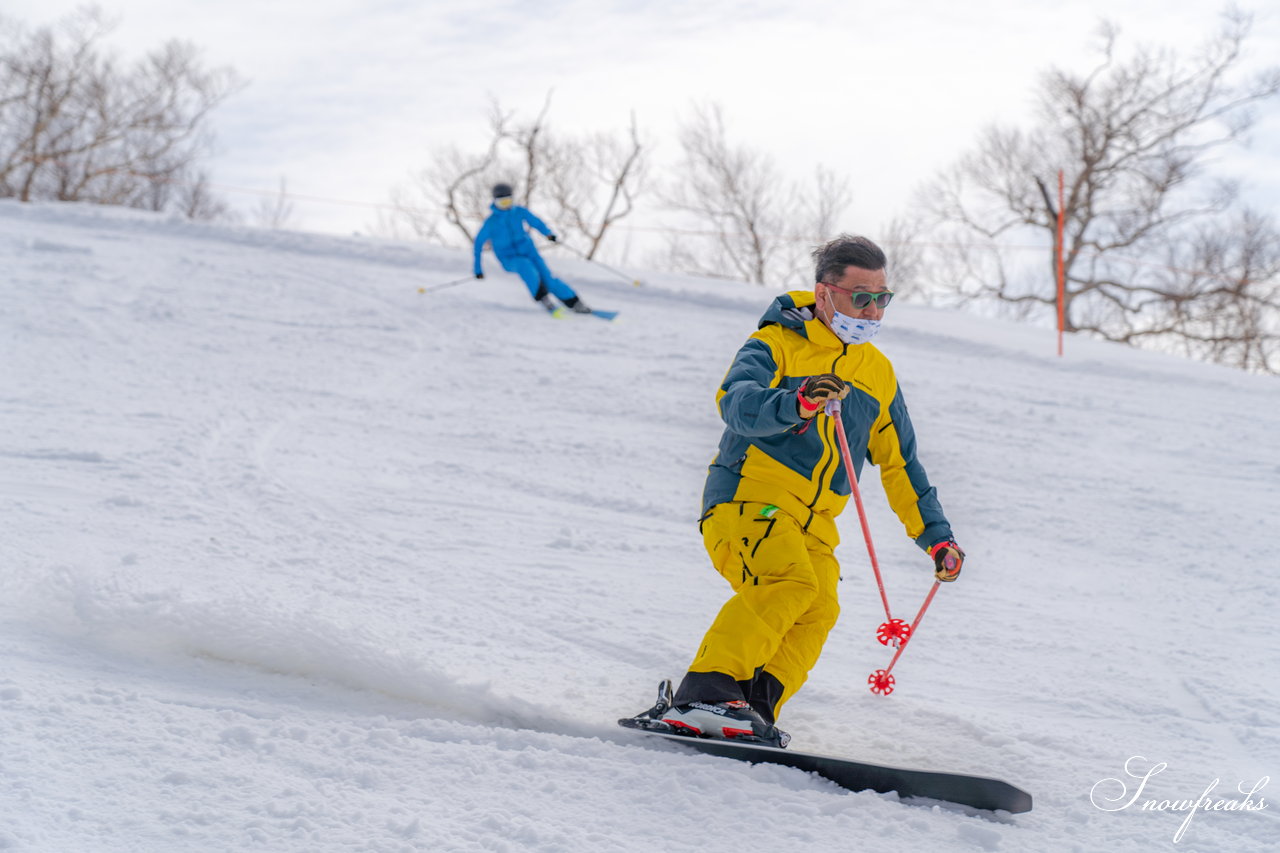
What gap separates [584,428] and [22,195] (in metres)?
22.3

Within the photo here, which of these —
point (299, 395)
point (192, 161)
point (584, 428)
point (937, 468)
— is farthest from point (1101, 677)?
point (192, 161)

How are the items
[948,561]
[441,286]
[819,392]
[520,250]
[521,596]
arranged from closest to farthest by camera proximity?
[819,392], [948,561], [521,596], [520,250], [441,286]

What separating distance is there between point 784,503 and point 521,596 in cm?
161

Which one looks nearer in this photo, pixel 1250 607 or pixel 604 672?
pixel 604 672

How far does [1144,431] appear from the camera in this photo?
719 centimetres

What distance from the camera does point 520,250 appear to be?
411 inches

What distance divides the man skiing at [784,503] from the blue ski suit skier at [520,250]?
7.51 metres

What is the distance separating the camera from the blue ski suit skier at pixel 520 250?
10.3 m

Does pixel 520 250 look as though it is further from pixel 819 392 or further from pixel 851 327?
pixel 819 392

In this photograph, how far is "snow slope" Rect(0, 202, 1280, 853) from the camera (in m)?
2.42

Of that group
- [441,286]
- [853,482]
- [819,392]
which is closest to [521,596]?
[853,482]

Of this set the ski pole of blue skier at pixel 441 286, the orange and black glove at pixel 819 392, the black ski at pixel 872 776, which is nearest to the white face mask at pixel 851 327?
the orange and black glove at pixel 819 392

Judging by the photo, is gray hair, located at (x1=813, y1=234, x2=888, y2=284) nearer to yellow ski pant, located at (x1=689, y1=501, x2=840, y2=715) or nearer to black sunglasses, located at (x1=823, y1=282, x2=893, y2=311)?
black sunglasses, located at (x1=823, y1=282, x2=893, y2=311)

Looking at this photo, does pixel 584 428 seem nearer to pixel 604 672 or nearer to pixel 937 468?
pixel 937 468
